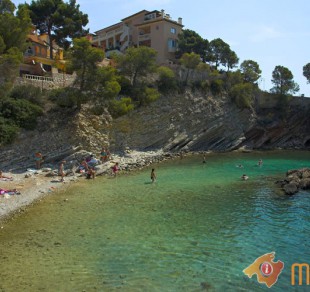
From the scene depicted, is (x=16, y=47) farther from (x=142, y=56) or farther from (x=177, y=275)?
(x=177, y=275)

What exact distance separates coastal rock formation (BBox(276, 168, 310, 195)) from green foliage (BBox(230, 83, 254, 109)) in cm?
2830

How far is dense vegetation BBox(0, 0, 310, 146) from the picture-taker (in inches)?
1232

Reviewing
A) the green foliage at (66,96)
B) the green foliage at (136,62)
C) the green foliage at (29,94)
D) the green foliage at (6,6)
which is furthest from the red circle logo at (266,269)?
the green foliage at (6,6)

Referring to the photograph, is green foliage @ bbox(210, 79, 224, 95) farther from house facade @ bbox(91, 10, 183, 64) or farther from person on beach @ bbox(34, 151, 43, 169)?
person on beach @ bbox(34, 151, 43, 169)

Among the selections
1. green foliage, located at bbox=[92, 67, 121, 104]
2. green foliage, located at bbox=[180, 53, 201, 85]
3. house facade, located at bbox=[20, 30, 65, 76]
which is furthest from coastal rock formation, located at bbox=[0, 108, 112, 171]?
green foliage, located at bbox=[180, 53, 201, 85]

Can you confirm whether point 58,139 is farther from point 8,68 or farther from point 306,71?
point 306,71

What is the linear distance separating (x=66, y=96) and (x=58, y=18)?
1748cm

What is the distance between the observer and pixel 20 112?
30734 millimetres

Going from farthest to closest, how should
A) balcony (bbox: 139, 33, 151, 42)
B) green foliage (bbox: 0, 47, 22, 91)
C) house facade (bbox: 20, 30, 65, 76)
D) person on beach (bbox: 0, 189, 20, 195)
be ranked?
balcony (bbox: 139, 33, 151, 42), house facade (bbox: 20, 30, 65, 76), green foliage (bbox: 0, 47, 22, 91), person on beach (bbox: 0, 189, 20, 195)

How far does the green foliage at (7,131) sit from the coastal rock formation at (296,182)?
77.9 ft

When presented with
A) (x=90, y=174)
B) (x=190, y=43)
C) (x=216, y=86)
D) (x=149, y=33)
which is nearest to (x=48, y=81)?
(x=90, y=174)

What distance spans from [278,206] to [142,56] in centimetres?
2838

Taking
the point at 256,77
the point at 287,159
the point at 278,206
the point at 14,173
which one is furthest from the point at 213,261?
the point at 256,77

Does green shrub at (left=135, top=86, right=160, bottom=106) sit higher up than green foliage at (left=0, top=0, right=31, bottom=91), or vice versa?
green foliage at (left=0, top=0, right=31, bottom=91)
